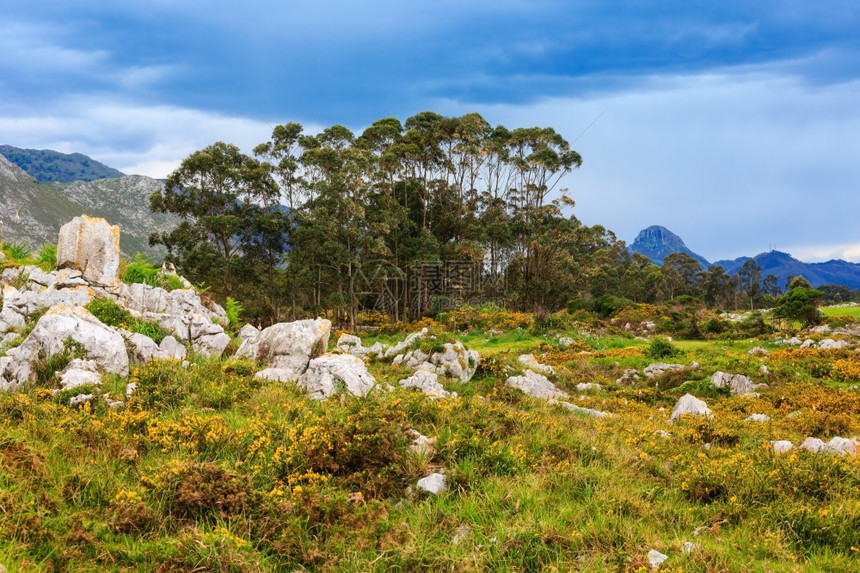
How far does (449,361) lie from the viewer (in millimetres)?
13773

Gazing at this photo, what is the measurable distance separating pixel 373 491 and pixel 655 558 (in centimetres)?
256

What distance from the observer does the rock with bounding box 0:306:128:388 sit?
284 inches

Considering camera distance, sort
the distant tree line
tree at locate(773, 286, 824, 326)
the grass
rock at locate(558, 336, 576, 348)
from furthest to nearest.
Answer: the distant tree line, tree at locate(773, 286, 824, 326), rock at locate(558, 336, 576, 348), the grass

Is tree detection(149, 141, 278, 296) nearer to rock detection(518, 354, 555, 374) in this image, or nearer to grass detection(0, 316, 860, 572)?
rock detection(518, 354, 555, 374)

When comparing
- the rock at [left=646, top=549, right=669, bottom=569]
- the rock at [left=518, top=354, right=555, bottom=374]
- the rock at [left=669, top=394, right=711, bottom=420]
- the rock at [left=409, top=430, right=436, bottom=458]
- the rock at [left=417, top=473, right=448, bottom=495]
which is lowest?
the rock at [left=518, top=354, right=555, bottom=374]

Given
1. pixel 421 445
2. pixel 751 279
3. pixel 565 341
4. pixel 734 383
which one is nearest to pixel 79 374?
pixel 421 445

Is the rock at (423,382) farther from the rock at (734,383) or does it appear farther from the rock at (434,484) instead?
the rock at (734,383)

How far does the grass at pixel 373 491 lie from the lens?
377cm

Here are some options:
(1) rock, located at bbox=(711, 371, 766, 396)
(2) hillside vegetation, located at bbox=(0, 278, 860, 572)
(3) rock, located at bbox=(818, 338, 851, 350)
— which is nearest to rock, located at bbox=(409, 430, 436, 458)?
(2) hillside vegetation, located at bbox=(0, 278, 860, 572)

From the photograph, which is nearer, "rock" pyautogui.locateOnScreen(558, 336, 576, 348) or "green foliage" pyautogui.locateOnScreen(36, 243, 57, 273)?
"green foliage" pyautogui.locateOnScreen(36, 243, 57, 273)

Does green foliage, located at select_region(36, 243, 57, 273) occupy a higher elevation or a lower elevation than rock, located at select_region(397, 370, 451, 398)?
higher

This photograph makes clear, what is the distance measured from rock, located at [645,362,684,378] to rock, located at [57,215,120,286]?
1678 centimetres

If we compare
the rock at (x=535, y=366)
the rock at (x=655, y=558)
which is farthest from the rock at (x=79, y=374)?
the rock at (x=535, y=366)

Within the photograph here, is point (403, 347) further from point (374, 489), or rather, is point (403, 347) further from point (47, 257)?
point (374, 489)
